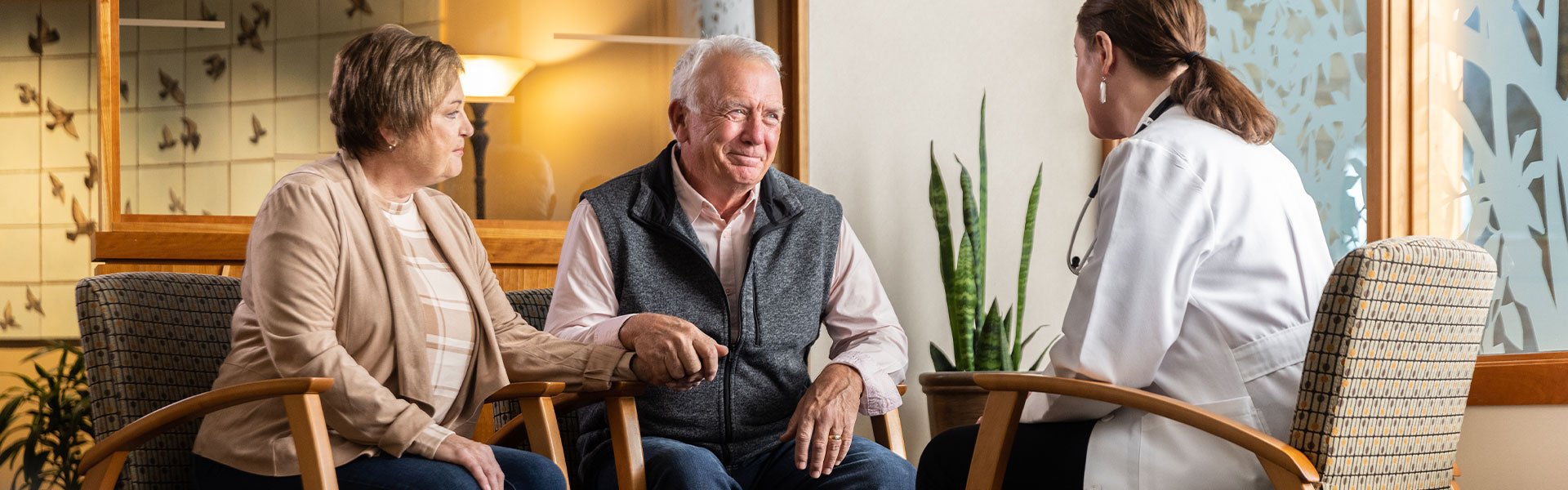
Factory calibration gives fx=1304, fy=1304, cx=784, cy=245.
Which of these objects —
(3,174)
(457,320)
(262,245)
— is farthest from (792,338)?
(3,174)

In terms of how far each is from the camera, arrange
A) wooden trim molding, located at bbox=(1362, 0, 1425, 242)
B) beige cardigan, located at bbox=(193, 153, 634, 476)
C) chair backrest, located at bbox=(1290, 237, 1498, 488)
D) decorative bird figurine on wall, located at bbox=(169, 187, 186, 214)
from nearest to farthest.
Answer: chair backrest, located at bbox=(1290, 237, 1498, 488)
beige cardigan, located at bbox=(193, 153, 634, 476)
wooden trim molding, located at bbox=(1362, 0, 1425, 242)
decorative bird figurine on wall, located at bbox=(169, 187, 186, 214)

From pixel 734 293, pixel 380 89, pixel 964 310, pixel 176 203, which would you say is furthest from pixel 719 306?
pixel 176 203

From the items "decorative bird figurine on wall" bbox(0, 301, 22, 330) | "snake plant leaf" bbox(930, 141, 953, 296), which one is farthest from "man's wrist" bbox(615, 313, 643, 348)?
"decorative bird figurine on wall" bbox(0, 301, 22, 330)

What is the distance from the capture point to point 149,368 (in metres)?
2.06

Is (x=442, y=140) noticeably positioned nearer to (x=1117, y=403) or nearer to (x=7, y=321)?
(x=1117, y=403)

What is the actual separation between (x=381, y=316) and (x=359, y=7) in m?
1.72

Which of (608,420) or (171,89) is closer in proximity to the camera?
(608,420)

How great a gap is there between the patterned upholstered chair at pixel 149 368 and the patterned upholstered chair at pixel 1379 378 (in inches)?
53.0

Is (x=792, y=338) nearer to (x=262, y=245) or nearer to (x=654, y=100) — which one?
(x=262, y=245)

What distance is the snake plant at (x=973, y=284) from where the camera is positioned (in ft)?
12.0

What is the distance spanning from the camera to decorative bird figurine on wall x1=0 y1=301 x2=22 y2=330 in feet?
16.8

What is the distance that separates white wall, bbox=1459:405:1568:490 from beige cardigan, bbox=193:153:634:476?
2.11m

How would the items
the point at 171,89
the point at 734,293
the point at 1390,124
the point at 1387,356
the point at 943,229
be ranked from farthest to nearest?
the point at 943,229 → the point at 171,89 → the point at 1390,124 → the point at 734,293 → the point at 1387,356

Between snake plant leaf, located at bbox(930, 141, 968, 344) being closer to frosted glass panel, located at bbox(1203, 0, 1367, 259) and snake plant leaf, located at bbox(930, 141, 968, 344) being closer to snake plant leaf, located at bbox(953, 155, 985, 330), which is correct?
snake plant leaf, located at bbox(953, 155, 985, 330)
